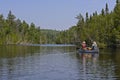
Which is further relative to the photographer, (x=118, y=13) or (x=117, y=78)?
(x=118, y=13)

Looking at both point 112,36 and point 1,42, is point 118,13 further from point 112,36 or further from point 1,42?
point 1,42

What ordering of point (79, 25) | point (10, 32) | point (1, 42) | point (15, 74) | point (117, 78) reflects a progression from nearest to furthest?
point (117, 78), point (15, 74), point (79, 25), point (1, 42), point (10, 32)

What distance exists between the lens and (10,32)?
199750 millimetres

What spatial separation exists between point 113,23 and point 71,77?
312ft

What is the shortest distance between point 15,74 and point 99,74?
8370 mm

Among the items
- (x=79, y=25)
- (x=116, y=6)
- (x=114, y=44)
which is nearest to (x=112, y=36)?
(x=114, y=44)

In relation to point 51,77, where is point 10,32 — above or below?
above

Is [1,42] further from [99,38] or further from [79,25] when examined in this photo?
[99,38]

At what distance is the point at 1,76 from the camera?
33500 millimetres

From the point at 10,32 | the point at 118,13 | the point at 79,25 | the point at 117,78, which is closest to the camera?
the point at 117,78

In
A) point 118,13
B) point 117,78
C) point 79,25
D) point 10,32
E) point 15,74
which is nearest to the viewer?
point 117,78

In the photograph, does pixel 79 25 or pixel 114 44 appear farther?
pixel 79 25

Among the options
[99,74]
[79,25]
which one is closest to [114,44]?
[79,25]

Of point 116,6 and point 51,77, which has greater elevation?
point 116,6
